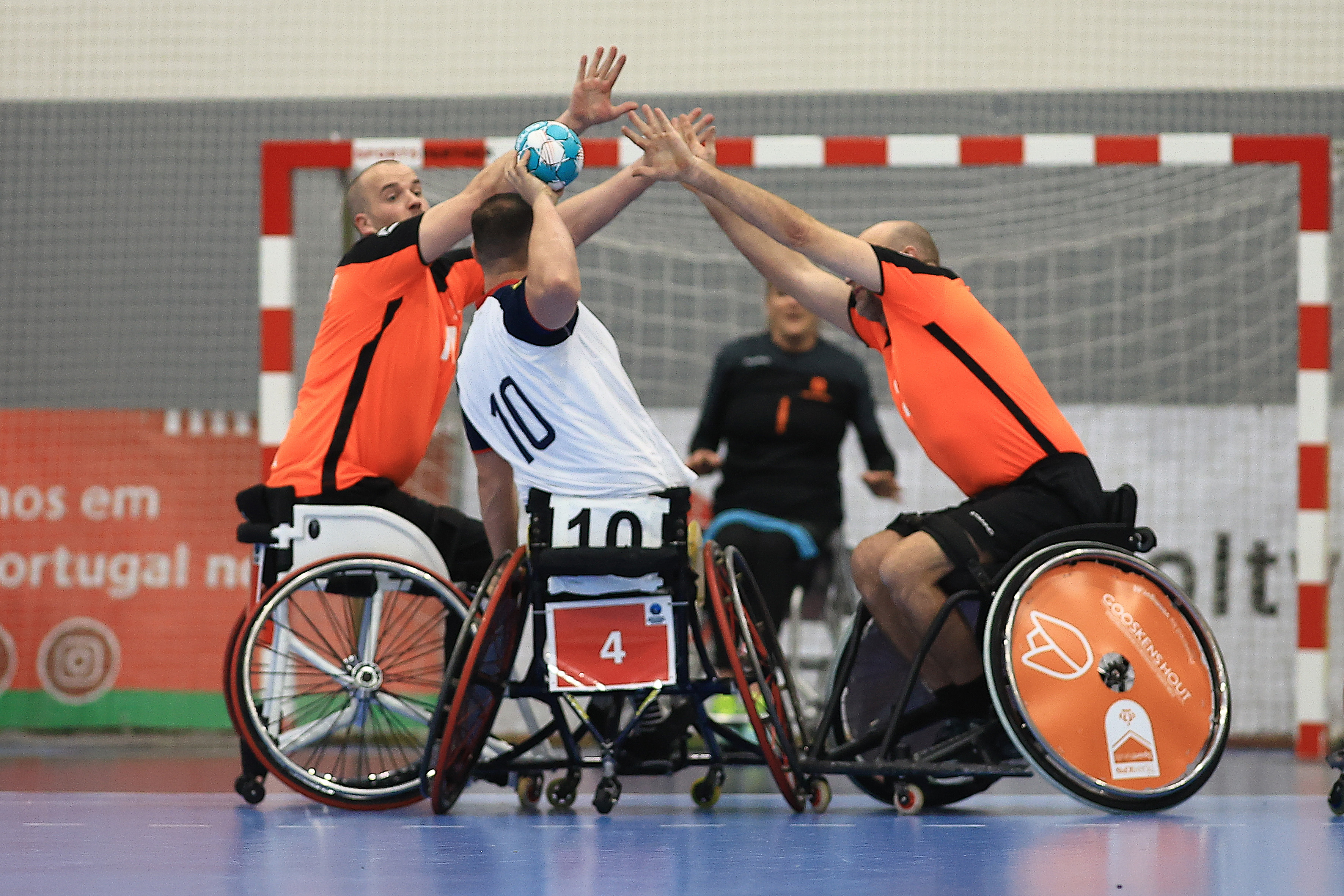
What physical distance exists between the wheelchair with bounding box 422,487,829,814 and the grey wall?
6640 millimetres

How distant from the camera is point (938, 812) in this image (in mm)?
4242

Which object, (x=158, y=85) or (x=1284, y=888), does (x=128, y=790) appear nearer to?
(x=1284, y=888)

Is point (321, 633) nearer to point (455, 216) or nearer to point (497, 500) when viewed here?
point (497, 500)

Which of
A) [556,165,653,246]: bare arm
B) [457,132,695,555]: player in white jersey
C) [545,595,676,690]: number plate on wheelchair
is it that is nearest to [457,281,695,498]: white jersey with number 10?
[457,132,695,555]: player in white jersey

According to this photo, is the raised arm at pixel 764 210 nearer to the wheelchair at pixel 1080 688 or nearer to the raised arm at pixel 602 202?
the raised arm at pixel 602 202

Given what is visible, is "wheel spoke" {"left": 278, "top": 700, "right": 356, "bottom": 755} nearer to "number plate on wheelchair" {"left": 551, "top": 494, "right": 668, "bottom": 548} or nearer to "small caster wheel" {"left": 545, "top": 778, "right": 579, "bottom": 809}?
"small caster wheel" {"left": 545, "top": 778, "right": 579, "bottom": 809}

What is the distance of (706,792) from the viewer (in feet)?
14.1

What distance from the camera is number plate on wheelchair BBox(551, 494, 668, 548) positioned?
12.8ft

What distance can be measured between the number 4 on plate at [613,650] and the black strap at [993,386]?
1.26 metres

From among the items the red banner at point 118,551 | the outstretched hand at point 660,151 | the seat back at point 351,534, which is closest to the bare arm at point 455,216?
the outstretched hand at point 660,151

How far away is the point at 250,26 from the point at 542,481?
285 inches

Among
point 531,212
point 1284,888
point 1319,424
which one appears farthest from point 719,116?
point 1284,888

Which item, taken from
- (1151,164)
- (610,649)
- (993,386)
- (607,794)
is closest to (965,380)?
(993,386)

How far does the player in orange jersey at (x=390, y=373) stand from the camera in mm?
4516
